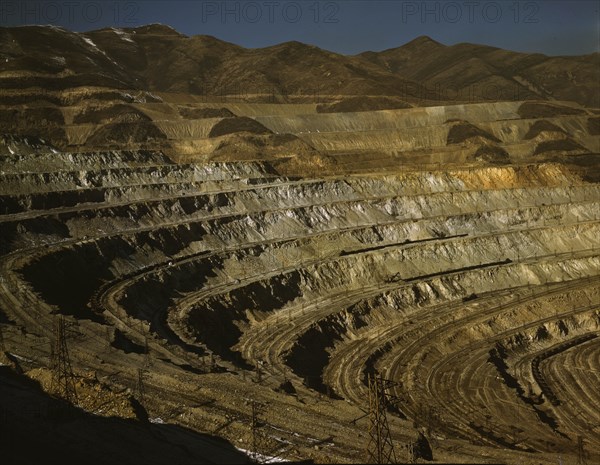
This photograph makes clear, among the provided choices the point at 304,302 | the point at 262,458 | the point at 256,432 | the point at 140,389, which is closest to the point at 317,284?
the point at 304,302

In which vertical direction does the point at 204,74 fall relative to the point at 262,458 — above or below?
above

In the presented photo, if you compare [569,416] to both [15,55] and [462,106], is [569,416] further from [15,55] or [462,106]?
[15,55]

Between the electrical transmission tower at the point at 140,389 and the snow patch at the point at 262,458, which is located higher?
the electrical transmission tower at the point at 140,389

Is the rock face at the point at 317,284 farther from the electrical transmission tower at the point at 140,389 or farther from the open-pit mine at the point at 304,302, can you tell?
the electrical transmission tower at the point at 140,389

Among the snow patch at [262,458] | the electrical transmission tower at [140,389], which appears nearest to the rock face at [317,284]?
the electrical transmission tower at [140,389]

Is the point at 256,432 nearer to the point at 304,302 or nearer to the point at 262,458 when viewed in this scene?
the point at 262,458

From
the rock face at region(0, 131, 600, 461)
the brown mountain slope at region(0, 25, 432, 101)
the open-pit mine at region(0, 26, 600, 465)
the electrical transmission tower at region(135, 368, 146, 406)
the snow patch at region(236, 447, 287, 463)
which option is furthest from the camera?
the brown mountain slope at region(0, 25, 432, 101)

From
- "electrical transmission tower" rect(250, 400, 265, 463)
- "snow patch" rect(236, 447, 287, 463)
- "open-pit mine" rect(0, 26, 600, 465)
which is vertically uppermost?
"open-pit mine" rect(0, 26, 600, 465)

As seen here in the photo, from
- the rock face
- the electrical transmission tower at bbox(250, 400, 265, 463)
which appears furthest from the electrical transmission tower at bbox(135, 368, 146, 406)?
the electrical transmission tower at bbox(250, 400, 265, 463)

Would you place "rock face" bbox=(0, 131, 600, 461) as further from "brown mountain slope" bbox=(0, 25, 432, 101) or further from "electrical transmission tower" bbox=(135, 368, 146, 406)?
"brown mountain slope" bbox=(0, 25, 432, 101)

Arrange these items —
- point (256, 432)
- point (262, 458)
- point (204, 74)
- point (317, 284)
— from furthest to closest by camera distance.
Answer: point (204, 74)
point (317, 284)
point (256, 432)
point (262, 458)
